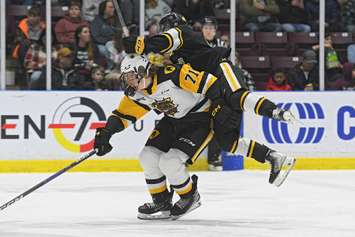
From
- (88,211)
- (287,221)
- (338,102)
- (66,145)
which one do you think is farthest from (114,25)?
(287,221)

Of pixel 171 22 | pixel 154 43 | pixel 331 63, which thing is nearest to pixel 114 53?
pixel 331 63

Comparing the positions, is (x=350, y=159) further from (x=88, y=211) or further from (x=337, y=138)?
(x=88, y=211)

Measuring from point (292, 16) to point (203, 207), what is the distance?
4.14 meters

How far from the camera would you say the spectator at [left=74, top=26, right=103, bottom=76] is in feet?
31.4

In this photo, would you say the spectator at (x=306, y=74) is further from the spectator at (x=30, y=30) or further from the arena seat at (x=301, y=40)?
the spectator at (x=30, y=30)

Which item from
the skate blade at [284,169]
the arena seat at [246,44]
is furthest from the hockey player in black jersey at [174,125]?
the arena seat at [246,44]

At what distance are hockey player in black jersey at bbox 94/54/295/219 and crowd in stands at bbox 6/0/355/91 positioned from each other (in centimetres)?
328

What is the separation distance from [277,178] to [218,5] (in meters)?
4.35

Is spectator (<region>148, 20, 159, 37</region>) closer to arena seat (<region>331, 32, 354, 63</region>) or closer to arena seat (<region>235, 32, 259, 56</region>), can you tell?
arena seat (<region>235, 32, 259, 56</region>)

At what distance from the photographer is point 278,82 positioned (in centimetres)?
977

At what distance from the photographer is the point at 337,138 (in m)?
9.31

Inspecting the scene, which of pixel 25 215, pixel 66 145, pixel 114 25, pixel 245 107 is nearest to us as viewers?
pixel 245 107

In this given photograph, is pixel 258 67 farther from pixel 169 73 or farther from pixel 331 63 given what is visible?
pixel 169 73

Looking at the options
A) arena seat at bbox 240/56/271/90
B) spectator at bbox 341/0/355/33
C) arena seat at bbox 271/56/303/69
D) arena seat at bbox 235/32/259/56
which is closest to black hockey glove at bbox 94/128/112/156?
arena seat at bbox 240/56/271/90
